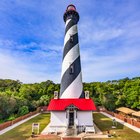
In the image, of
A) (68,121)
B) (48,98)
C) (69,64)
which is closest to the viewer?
(68,121)

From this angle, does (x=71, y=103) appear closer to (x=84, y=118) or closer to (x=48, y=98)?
(x=84, y=118)

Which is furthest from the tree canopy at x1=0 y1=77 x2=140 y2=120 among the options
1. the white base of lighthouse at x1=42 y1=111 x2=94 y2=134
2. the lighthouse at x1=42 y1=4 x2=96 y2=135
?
the white base of lighthouse at x1=42 y1=111 x2=94 y2=134

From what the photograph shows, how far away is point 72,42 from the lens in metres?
16.0

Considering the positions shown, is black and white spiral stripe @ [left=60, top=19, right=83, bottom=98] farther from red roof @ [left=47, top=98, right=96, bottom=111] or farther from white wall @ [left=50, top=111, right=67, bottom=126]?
white wall @ [left=50, top=111, right=67, bottom=126]

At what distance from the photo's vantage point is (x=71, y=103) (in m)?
13.6

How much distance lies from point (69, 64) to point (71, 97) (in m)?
3.21

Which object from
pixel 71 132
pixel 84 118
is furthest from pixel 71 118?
pixel 71 132

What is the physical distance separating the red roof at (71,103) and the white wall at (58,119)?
396mm

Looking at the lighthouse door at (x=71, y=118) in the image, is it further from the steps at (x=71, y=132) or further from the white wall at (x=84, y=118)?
the steps at (x=71, y=132)

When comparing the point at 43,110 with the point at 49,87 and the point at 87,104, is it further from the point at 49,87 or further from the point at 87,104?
the point at 87,104

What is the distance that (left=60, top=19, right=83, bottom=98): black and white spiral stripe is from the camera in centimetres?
1480

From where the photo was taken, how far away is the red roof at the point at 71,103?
1342 centimetres

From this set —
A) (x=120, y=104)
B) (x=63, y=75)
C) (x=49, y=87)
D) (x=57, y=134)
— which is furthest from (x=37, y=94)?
(x=57, y=134)

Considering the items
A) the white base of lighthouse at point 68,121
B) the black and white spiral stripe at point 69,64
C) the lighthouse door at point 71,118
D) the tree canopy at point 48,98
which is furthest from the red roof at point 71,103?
the tree canopy at point 48,98
